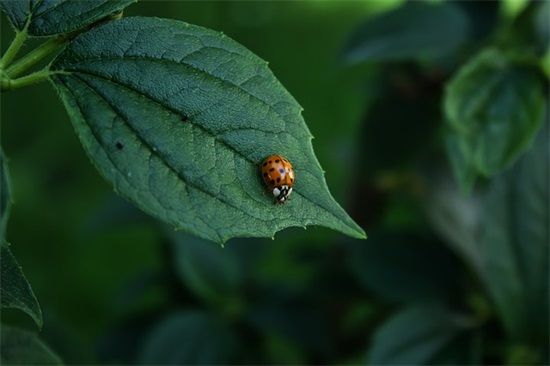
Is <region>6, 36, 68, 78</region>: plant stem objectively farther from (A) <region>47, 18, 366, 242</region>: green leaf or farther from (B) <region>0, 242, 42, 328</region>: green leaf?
(B) <region>0, 242, 42, 328</region>: green leaf

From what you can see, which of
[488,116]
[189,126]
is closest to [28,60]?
[189,126]

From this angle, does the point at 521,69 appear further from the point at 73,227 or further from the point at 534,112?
the point at 73,227

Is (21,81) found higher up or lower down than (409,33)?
lower down

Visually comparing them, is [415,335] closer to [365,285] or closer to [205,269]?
[365,285]

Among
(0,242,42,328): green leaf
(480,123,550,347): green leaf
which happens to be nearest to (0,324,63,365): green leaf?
(0,242,42,328): green leaf

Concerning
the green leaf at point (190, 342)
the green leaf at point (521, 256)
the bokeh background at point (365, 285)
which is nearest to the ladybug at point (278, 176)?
the bokeh background at point (365, 285)

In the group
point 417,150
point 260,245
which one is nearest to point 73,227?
point 260,245

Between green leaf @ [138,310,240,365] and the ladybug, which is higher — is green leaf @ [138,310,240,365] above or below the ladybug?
below
